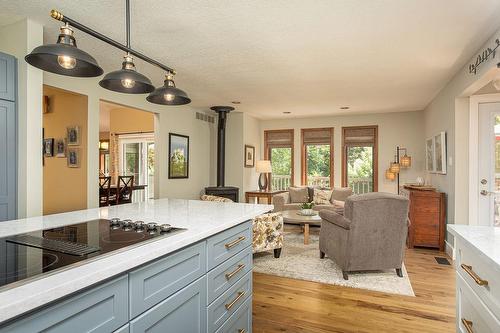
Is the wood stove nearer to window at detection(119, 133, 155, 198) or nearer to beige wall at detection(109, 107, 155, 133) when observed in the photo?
beige wall at detection(109, 107, 155, 133)

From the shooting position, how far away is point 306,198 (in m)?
6.78

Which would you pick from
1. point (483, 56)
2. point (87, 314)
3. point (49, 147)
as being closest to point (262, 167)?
point (49, 147)

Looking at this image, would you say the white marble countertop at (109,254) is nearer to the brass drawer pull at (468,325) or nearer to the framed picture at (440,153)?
→ the brass drawer pull at (468,325)

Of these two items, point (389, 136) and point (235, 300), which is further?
point (389, 136)

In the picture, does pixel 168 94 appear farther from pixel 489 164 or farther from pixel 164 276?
pixel 489 164

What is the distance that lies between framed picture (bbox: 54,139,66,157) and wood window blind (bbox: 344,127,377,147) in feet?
19.2

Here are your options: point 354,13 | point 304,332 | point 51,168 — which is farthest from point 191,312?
point 51,168

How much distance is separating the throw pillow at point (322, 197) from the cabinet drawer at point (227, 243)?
4725mm

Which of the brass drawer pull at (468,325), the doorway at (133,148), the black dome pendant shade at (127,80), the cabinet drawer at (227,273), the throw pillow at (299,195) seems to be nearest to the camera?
the brass drawer pull at (468,325)

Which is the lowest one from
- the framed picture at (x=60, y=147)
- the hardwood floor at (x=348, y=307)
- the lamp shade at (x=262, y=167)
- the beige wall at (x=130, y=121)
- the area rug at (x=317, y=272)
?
the hardwood floor at (x=348, y=307)

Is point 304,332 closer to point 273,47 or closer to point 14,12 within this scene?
point 273,47

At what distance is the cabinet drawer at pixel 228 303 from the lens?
1.58 meters

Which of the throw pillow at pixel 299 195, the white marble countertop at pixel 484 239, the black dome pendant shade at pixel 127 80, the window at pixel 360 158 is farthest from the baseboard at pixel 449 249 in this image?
the black dome pendant shade at pixel 127 80

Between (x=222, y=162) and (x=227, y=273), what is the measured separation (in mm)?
4873
